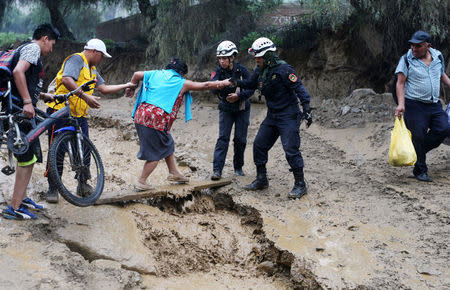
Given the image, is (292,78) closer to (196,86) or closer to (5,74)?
(196,86)

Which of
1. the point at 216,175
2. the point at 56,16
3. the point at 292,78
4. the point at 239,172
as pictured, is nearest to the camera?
the point at 292,78

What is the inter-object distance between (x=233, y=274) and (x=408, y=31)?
7.50 m

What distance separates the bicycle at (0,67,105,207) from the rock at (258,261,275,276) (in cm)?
181

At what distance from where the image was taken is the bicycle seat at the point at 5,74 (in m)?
4.42

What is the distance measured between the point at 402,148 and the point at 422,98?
77 centimetres

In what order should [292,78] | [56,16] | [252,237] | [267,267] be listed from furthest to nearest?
1. [56,16]
2. [292,78]
3. [252,237]
4. [267,267]

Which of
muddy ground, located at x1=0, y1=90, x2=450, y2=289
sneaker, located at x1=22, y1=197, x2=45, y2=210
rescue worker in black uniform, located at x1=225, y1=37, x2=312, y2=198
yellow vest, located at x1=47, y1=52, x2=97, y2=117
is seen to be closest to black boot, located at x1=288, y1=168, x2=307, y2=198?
rescue worker in black uniform, located at x1=225, y1=37, x2=312, y2=198

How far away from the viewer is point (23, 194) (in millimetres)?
4707

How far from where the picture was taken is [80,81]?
16.9 ft

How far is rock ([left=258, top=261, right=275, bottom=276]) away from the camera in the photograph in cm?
477

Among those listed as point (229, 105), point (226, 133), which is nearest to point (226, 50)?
point (229, 105)

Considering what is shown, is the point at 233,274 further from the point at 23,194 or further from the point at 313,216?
the point at 23,194

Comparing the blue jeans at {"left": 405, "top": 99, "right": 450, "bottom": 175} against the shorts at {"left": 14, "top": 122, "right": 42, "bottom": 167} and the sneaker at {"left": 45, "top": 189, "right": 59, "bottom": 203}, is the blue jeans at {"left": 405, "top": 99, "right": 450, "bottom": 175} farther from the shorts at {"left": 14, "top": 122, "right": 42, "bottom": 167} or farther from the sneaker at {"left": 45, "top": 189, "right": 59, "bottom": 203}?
the shorts at {"left": 14, "top": 122, "right": 42, "bottom": 167}

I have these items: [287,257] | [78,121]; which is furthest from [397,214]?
[78,121]
